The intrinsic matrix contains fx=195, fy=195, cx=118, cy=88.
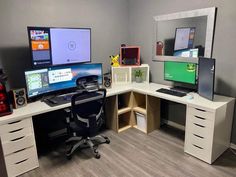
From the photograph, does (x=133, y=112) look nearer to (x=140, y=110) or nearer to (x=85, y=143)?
(x=140, y=110)

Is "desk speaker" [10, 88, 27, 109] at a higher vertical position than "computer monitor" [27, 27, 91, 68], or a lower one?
lower

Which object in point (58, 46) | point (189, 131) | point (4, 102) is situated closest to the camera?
point (4, 102)

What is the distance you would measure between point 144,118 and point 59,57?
1565 millimetres

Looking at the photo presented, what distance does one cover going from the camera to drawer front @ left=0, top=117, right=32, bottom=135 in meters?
2.02

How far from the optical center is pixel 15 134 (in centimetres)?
210

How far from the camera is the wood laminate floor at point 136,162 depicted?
7.18 feet

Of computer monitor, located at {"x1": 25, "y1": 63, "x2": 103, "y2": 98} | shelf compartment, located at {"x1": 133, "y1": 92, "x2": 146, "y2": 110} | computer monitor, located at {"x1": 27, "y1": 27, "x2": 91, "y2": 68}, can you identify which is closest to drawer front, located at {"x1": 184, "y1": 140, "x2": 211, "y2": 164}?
shelf compartment, located at {"x1": 133, "y1": 92, "x2": 146, "y2": 110}

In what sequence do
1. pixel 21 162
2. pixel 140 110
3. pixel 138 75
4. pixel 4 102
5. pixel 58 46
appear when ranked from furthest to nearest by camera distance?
pixel 138 75 → pixel 140 110 → pixel 58 46 → pixel 21 162 → pixel 4 102

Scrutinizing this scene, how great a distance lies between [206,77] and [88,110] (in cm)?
150

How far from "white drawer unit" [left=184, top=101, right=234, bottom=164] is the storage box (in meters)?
0.77

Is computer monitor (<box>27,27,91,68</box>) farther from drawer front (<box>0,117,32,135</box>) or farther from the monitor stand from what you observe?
the monitor stand

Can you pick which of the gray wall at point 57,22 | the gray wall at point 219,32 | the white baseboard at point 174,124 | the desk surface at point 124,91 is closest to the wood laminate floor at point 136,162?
the white baseboard at point 174,124

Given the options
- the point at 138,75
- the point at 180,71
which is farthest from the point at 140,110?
the point at 180,71

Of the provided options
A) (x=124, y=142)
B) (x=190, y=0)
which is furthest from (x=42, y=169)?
(x=190, y=0)
